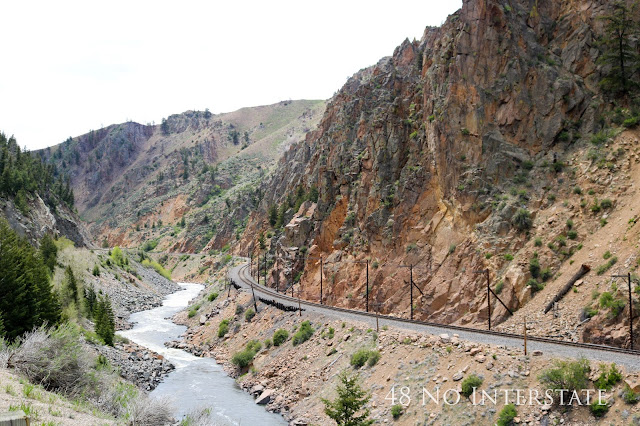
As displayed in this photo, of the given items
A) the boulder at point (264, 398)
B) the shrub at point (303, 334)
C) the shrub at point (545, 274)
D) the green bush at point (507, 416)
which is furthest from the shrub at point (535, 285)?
the boulder at point (264, 398)

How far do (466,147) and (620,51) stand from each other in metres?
→ 13.7

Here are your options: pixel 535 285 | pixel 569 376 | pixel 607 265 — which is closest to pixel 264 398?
pixel 535 285

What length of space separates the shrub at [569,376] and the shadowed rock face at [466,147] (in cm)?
1276

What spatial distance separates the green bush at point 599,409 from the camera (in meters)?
17.8

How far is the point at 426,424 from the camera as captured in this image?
73.2ft

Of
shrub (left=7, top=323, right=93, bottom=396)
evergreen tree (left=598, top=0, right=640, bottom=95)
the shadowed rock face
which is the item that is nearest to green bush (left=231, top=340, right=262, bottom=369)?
the shadowed rock face

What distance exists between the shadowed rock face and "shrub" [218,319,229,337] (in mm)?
9937

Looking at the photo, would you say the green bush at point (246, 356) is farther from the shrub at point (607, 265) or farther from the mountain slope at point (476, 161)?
the shrub at point (607, 265)

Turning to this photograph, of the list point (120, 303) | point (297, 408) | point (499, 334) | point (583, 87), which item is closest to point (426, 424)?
point (499, 334)

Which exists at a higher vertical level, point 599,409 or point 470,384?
point 599,409

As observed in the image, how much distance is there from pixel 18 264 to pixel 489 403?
2682 centimetres

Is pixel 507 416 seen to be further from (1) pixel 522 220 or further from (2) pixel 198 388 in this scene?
(2) pixel 198 388

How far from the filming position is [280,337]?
136 ft

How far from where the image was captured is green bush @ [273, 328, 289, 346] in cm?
4102
